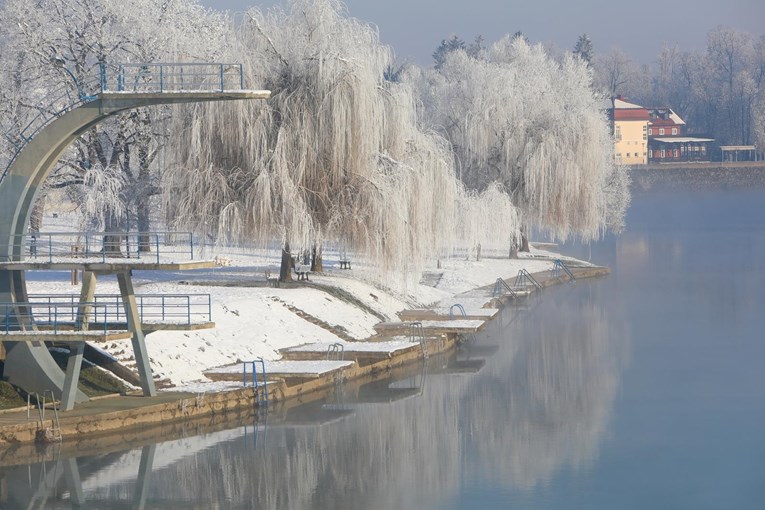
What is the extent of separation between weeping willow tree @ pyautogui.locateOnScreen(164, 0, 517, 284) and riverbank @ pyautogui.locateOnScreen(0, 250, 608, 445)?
68.6 inches

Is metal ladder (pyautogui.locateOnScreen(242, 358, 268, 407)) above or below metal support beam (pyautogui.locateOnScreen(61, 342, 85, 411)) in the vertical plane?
below

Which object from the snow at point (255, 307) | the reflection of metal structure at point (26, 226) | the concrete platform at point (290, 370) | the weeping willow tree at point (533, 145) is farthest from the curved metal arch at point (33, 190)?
the weeping willow tree at point (533, 145)

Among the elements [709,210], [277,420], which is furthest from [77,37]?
[709,210]

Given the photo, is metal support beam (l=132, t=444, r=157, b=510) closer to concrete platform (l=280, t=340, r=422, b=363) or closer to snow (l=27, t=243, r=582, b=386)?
snow (l=27, t=243, r=582, b=386)

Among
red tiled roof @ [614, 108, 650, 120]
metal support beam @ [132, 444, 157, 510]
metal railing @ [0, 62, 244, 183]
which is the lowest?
metal support beam @ [132, 444, 157, 510]

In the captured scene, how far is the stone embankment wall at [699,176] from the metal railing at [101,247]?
93.1 m

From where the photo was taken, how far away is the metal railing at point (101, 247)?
23734mm

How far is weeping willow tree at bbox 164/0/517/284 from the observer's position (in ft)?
117

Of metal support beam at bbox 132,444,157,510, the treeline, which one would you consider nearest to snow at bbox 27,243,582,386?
the treeline

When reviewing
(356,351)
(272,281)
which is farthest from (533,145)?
(356,351)

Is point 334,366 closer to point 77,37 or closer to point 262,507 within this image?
point 262,507

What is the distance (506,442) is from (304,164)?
13.5 m

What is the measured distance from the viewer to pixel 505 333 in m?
40.4

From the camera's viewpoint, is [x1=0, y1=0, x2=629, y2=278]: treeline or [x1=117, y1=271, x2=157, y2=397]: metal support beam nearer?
[x1=117, y1=271, x2=157, y2=397]: metal support beam
